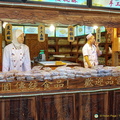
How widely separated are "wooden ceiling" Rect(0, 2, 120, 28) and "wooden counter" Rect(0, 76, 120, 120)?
1092 millimetres

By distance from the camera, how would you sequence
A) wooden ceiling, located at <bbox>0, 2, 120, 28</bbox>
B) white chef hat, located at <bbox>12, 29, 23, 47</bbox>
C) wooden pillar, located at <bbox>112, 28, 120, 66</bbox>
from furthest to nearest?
wooden pillar, located at <bbox>112, 28, 120, 66</bbox> → white chef hat, located at <bbox>12, 29, 23, 47</bbox> → wooden ceiling, located at <bbox>0, 2, 120, 28</bbox>

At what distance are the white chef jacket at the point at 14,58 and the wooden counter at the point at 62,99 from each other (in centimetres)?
136

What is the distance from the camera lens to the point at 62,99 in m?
2.69

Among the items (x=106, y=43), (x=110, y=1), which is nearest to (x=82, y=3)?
(x=110, y=1)

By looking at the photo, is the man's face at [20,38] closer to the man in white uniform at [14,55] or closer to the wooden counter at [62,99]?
the man in white uniform at [14,55]

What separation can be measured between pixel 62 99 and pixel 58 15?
1449 millimetres

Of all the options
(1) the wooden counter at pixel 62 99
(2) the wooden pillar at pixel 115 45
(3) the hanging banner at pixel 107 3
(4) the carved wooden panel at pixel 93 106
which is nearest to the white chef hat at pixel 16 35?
(1) the wooden counter at pixel 62 99

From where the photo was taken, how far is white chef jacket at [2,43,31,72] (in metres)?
3.74

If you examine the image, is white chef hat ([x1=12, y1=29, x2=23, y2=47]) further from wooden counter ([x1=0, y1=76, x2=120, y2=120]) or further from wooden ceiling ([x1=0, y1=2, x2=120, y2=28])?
wooden counter ([x1=0, y1=76, x2=120, y2=120])

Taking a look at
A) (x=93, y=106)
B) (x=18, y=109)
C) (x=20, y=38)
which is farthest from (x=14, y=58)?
(x=93, y=106)

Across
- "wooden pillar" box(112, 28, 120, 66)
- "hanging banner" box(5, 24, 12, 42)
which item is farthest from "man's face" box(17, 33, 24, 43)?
"wooden pillar" box(112, 28, 120, 66)

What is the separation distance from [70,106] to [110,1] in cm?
209

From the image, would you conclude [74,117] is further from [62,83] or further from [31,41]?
[31,41]

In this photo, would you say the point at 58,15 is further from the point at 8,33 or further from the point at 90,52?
the point at 8,33
